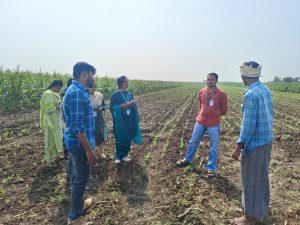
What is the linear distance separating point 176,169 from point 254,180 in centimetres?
283

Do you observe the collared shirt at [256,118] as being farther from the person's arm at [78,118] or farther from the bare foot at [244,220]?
the person's arm at [78,118]

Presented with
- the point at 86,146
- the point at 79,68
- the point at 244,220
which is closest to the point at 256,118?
the point at 244,220

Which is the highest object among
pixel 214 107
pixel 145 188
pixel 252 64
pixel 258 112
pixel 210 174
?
pixel 252 64

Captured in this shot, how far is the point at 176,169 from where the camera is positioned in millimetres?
6930

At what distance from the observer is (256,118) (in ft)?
13.5

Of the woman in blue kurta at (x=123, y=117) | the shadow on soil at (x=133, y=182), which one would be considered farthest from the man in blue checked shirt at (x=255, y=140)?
the woman in blue kurta at (x=123, y=117)

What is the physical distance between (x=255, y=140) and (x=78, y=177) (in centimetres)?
241

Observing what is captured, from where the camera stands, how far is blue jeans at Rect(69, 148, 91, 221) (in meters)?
4.23

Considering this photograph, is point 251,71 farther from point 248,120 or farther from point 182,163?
point 182,163

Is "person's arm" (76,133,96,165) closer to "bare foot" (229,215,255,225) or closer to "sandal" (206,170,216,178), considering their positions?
"bare foot" (229,215,255,225)

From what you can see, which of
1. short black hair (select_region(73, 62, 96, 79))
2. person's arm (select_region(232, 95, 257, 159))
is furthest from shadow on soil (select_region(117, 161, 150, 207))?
short black hair (select_region(73, 62, 96, 79))

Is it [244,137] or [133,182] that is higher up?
[244,137]

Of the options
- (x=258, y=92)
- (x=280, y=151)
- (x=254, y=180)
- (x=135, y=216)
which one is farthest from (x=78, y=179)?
(x=280, y=151)

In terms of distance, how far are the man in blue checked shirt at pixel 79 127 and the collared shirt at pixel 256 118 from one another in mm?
2022
